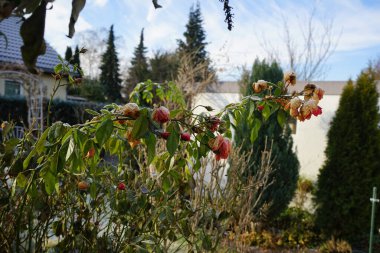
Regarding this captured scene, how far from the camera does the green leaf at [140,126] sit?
2.52 ft

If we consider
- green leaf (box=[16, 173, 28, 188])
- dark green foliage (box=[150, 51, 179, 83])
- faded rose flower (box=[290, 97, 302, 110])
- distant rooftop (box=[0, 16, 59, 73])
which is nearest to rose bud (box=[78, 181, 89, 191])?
green leaf (box=[16, 173, 28, 188])

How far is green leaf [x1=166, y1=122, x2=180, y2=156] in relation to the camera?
31.5 inches

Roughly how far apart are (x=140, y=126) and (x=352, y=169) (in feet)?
13.9

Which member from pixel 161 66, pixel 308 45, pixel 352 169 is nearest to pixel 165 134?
pixel 352 169

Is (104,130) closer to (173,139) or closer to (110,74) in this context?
(173,139)

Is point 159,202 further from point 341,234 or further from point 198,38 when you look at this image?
point 198,38

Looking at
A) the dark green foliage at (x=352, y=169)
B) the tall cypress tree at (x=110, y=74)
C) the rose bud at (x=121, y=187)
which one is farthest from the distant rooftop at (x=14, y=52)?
the tall cypress tree at (x=110, y=74)

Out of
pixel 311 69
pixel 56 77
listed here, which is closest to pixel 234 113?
pixel 56 77

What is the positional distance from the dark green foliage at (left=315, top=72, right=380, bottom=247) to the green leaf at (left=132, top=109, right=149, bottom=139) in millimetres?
4145

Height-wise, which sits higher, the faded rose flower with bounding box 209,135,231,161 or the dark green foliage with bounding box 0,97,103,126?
the faded rose flower with bounding box 209,135,231,161

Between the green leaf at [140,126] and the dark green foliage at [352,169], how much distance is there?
414 centimetres

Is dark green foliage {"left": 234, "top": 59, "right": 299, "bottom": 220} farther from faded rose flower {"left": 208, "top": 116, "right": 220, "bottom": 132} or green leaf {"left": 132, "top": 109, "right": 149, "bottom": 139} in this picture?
green leaf {"left": 132, "top": 109, "right": 149, "bottom": 139}

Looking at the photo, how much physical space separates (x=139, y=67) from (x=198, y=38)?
13.9 ft

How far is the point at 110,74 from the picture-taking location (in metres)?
22.4
